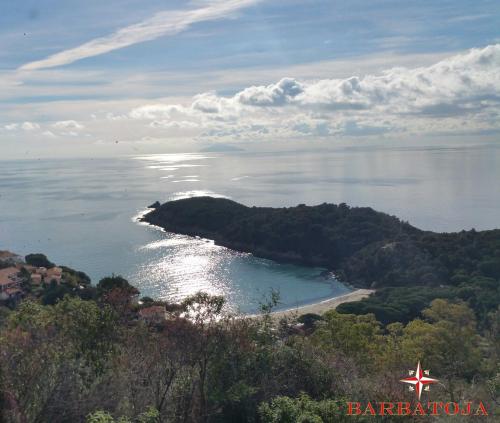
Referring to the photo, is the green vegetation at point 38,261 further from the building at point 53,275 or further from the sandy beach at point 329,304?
the sandy beach at point 329,304

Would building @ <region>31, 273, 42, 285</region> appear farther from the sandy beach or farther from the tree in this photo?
the tree

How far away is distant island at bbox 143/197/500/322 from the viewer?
25594mm

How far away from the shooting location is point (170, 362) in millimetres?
6914

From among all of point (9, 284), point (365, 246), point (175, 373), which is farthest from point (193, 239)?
point (175, 373)

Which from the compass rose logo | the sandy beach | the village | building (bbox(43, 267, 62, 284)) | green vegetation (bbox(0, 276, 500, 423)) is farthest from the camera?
building (bbox(43, 267, 62, 284))

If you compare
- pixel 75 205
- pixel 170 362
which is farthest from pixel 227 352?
pixel 75 205

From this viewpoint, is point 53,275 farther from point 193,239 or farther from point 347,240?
point 347,240

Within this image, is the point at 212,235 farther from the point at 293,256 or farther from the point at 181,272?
the point at 181,272

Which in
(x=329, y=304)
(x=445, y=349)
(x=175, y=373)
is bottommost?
(x=329, y=304)

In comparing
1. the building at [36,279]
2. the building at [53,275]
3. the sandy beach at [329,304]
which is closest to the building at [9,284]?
the building at [36,279]

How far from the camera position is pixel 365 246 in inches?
1437

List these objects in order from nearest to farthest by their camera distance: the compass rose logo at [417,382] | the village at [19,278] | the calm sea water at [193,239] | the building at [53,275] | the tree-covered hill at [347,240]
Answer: the compass rose logo at [417,382] → the village at [19,278] → the building at [53,275] → the tree-covered hill at [347,240] → the calm sea water at [193,239]

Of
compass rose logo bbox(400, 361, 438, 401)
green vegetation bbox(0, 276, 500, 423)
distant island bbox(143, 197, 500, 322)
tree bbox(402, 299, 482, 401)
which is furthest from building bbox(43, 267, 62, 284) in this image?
compass rose logo bbox(400, 361, 438, 401)

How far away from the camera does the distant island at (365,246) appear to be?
2559 centimetres
